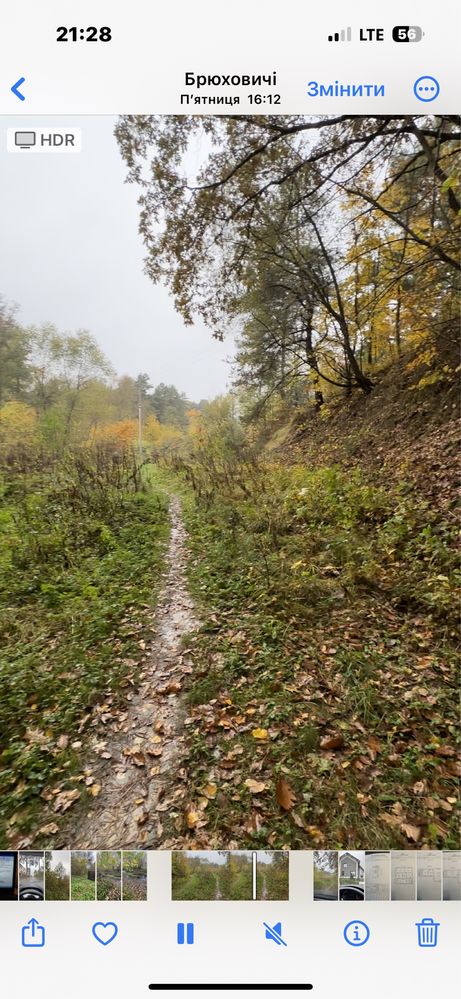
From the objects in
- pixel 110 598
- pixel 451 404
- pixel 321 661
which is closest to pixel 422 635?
pixel 321 661

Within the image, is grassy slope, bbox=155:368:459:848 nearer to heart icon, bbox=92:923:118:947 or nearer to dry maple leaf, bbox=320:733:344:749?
dry maple leaf, bbox=320:733:344:749

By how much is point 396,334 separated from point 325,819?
435 centimetres

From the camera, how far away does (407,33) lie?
5.66 ft

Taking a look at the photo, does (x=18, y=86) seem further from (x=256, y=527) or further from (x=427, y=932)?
(x=427, y=932)

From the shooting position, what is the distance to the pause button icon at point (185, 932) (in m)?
1.63

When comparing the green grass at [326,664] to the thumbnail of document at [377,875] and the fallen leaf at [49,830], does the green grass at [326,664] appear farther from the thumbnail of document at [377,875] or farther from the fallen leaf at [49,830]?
the fallen leaf at [49,830]

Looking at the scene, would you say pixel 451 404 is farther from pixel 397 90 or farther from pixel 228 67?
pixel 228 67

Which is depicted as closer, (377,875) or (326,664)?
(377,875)

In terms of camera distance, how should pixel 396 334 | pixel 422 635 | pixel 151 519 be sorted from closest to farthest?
pixel 422 635, pixel 396 334, pixel 151 519

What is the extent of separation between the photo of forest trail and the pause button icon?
0.36 meters

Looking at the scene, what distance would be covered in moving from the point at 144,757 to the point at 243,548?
85.1 inches

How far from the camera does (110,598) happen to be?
349 cm

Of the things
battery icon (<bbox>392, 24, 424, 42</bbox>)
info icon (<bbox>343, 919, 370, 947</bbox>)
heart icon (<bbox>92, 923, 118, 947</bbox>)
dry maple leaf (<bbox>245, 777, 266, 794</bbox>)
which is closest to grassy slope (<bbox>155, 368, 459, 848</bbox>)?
dry maple leaf (<bbox>245, 777, 266, 794</bbox>)

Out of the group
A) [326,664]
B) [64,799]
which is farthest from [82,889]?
[326,664]
